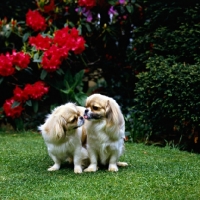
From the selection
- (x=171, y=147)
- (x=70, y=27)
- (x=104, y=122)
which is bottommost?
(x=171, y=147)

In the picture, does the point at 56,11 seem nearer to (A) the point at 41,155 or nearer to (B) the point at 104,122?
(A) the point at 41,155

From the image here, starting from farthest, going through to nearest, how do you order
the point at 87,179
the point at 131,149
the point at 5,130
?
the point at 5,130, the point at 131,149, the point at 87,179

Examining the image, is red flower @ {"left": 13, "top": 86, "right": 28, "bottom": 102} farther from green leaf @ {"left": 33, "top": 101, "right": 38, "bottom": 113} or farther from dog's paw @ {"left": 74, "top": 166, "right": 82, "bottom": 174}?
dog's paw @ {"left": 74, "top": 166, "right": 82, "bottom": 174}

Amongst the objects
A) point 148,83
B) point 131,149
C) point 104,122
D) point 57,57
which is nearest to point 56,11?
point 57,57

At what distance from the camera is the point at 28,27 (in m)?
9.36

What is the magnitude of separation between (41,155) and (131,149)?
4.52ft

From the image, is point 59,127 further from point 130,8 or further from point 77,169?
point 130,8

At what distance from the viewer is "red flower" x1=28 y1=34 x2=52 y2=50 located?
28.4ft

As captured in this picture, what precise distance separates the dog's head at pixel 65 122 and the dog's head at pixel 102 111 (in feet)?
0.41

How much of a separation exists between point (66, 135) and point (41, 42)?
3383 millimetres

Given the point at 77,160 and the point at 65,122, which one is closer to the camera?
the point at 65,122

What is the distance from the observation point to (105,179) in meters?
5.24

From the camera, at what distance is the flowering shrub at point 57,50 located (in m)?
8.68

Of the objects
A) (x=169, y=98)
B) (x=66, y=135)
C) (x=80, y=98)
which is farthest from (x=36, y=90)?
(x=66, y=135)
